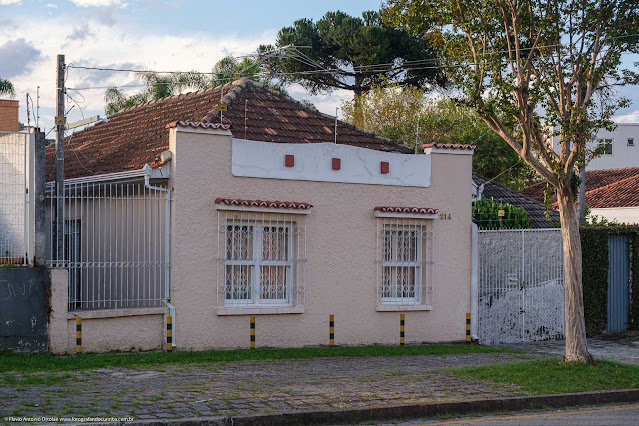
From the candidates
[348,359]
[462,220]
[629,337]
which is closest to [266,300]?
[348,359]

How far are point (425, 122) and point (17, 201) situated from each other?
25597 millimetres

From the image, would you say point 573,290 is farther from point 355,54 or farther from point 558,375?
point 355,54

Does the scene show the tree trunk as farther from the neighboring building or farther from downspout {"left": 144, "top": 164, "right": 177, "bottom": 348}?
the neighboring building

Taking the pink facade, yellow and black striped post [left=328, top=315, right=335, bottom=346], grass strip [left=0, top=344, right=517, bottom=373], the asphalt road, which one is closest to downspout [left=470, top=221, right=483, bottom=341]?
the pink facade

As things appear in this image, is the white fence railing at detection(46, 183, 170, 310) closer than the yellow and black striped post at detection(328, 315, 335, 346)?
Yes

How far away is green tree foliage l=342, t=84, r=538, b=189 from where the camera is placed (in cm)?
3647

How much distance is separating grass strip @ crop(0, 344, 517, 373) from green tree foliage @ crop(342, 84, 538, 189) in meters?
21.5

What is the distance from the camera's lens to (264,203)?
14383 millimetres

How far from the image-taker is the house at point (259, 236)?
546 inches

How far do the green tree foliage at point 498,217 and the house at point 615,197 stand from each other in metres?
12.6

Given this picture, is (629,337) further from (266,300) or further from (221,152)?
(221,152)

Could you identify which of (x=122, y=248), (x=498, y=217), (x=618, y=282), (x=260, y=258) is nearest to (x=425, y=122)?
(x=498, y=217)

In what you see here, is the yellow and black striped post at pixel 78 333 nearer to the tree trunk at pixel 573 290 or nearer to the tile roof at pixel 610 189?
the tree trunk at pixel 573 290

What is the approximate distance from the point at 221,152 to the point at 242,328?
313cm
